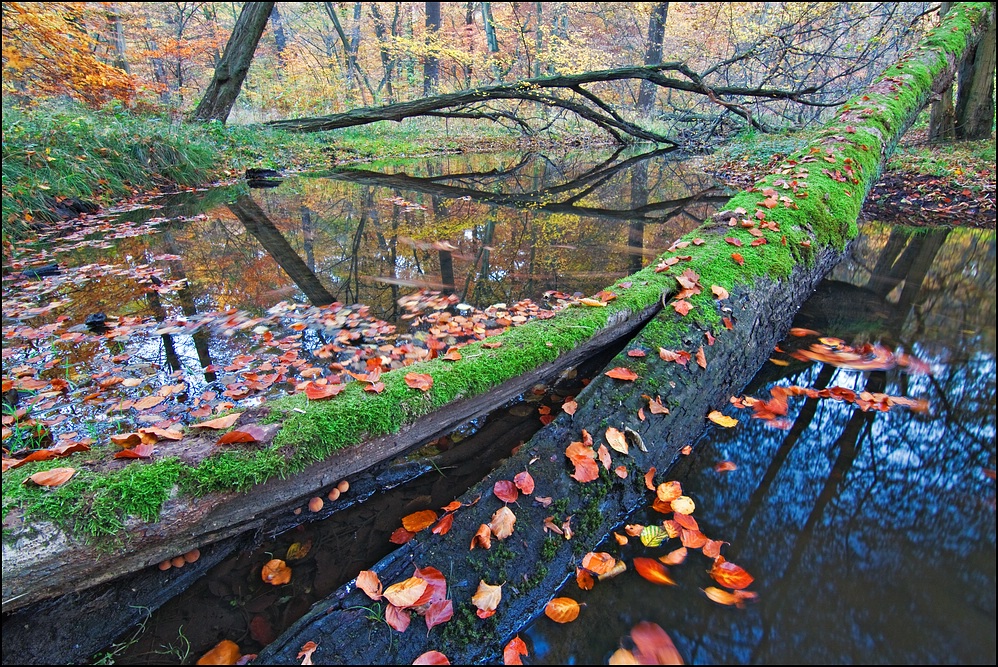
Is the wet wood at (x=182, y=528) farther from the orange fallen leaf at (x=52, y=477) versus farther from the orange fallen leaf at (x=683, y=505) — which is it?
the orange fallen leaf at (x=683, y=505)

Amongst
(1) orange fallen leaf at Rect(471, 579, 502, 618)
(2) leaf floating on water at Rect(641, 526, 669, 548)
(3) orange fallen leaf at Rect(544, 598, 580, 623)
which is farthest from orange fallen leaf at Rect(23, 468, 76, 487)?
(2) leaf floating on water at Rect(641, 526, 669, 548)

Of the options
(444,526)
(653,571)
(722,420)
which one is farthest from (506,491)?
(722,420)

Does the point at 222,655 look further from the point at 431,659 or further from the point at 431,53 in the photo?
the point at 431,53

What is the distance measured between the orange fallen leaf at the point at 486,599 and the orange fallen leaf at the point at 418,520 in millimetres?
447

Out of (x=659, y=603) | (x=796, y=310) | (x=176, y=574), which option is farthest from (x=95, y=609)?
(x=796, y=310)

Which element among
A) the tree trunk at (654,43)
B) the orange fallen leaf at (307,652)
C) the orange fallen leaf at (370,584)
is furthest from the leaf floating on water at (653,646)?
the tree trunk at (654,43)

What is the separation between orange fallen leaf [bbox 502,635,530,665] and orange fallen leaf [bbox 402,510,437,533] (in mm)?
556

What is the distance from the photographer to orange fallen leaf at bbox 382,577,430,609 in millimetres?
1392

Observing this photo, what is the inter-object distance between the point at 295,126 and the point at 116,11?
8.01 meters

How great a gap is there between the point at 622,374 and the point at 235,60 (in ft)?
35.1

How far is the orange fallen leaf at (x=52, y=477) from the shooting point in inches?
53.9

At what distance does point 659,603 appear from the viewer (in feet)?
5.04

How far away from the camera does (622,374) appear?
82.7 inches

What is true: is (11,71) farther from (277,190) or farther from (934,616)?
(934,616)
